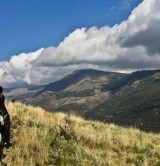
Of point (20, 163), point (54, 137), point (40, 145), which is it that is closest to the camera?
point (20, 163)

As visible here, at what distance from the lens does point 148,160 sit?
1911cm

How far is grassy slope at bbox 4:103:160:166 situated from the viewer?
51.2ft

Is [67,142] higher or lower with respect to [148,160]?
higher

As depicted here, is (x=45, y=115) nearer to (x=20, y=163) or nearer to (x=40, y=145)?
(x=40, y=145)

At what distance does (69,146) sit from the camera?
1708 centimetres

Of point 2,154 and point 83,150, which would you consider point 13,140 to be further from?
point 83,150

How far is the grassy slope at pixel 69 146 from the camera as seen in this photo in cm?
1559

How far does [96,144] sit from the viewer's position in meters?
20.4

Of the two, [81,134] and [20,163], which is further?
[81,134]

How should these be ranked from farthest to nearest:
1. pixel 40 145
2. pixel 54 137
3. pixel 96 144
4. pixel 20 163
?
pixel 96 144
pixel 54 137
pixel 40 145
pixel 20 163

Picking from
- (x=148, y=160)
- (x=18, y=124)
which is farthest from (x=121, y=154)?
(x=18, y=124)

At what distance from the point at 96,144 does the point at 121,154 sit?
5.06 ft

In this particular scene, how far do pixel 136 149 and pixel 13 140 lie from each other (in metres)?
7.97

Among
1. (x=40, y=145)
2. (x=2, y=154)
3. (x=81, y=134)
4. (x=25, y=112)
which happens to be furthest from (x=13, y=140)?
(x=25, y=112)
